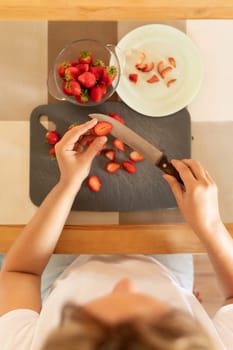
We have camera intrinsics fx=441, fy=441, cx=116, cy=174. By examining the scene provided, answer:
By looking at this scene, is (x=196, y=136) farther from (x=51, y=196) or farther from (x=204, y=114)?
(x=51, y=196)

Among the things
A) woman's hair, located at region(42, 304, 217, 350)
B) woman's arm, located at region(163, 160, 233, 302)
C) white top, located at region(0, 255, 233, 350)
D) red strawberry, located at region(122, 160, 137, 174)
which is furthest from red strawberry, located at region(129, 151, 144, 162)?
woman's hair, located at region(42, 304, 217, 350)

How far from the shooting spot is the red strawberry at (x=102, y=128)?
3.06 ft

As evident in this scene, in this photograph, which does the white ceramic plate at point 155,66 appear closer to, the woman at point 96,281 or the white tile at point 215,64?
the white tile at point 215,64

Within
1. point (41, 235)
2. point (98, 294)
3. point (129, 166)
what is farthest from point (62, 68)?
point (98, 294)

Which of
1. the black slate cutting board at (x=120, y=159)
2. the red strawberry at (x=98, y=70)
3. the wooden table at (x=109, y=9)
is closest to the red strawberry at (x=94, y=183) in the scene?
the black slate cutting board at (x=120, y=159)

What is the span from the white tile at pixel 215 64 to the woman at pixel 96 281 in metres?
0.18

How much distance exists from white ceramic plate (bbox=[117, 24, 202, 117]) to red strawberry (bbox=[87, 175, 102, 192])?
0.62ft

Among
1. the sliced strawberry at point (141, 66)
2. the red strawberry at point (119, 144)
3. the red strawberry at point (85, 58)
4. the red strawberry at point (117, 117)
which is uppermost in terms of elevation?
the red strawberry at point (85, 58)

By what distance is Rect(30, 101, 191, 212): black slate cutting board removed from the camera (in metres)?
0.98

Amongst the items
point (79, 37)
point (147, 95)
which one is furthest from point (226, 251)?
point (79, 37)

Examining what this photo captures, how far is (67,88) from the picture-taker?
0.95 m

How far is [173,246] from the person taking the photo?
3.17ft

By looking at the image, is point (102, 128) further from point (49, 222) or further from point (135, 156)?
point (49, 222)

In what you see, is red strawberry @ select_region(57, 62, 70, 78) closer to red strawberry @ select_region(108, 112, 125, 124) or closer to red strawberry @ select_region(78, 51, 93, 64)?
red strawberry @ select_region(78, 51, 93, 64)
